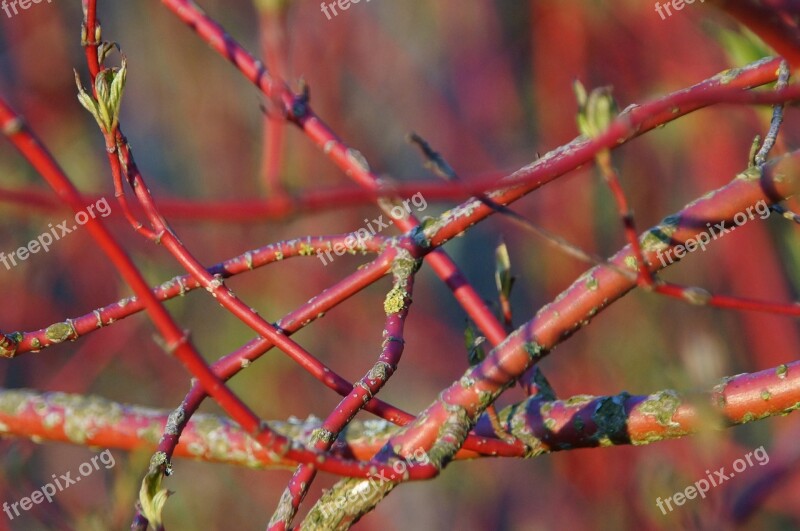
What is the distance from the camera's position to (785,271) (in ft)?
9.25

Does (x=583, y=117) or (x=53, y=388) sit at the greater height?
(x=53, y=388)

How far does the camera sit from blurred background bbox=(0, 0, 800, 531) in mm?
2705

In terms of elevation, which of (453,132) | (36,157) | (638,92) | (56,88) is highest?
(56,88)

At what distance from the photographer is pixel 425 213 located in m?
4.38

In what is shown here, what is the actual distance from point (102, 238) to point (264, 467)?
2.08 ft

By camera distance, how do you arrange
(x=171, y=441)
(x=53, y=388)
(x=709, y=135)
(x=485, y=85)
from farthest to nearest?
(x=485, y=85) < (x=53, y=388) < (x=709, y=135) < (x=171, y=441)

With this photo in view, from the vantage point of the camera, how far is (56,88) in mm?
3523

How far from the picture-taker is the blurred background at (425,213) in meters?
2.71

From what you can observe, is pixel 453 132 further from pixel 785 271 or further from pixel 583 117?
pixel 583 117

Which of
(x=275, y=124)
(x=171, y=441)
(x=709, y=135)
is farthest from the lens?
(x=709, y=135)

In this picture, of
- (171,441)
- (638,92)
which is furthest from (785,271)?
(171,441)

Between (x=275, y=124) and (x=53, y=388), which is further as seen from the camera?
(x=53, y=388)

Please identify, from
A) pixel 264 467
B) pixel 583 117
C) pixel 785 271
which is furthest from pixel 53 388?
pixel 583 117

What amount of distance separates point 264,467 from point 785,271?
2334 mm
